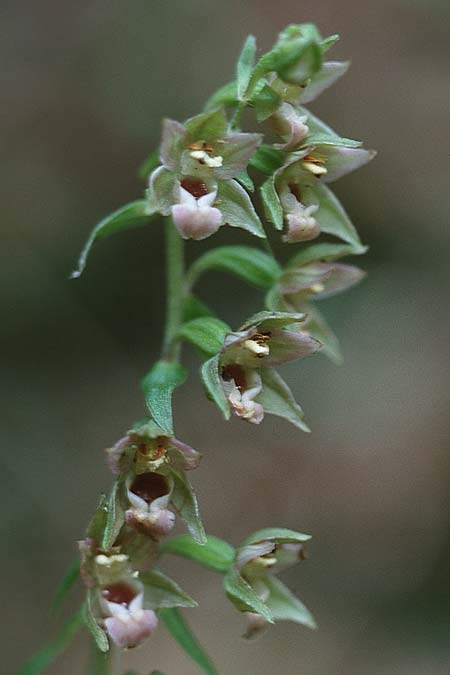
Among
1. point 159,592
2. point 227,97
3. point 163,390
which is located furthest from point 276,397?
point 227,97

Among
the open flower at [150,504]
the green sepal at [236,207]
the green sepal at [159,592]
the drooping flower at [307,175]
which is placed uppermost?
the green sepal at [236,207]

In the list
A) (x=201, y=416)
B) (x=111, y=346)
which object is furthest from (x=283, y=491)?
(x=111, y=346)

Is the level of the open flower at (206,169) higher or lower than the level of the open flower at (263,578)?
higher

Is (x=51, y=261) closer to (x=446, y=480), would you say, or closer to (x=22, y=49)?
(x=22, y=49)

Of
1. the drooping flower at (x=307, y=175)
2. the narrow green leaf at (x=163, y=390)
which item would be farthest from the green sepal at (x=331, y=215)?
the narrow green leaf at (x=163, y=390)

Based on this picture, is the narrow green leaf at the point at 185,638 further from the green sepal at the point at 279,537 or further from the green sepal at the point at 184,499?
the green sepal at the point at 184,499

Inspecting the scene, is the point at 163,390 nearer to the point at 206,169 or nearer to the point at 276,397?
the point at 276,397
